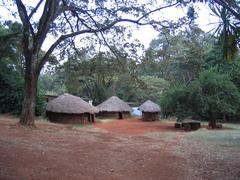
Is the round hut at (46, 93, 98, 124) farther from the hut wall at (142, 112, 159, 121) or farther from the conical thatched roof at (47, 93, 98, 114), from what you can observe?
Answer: the hut wall at (142, 112, 159, 121)

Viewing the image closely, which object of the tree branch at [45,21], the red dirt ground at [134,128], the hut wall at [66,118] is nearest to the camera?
the tree branch at [45,21]

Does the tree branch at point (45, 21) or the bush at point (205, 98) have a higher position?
the tree branch at point (45, 21)

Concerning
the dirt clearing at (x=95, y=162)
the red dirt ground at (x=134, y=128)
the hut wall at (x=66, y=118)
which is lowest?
the dirt clearing at (x=95, y=162)

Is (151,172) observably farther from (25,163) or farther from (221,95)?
(221,95)

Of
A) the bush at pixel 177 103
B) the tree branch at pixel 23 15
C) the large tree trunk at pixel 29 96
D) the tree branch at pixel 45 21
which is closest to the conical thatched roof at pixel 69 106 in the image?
the bush at pixel 177 103

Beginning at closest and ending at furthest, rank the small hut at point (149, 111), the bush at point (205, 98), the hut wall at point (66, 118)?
1. the bush at point (205, 98)
2. the hut wall at point (66, 118)
3. the small hut at point (149, 111)

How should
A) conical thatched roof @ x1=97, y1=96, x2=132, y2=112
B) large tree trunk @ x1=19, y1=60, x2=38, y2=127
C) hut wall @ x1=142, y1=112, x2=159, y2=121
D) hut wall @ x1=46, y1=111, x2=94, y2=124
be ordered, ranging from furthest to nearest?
conical thatched roof @ x1=97, y1=96, x2=132, y2=112, hut wall @ x1=142, y1=112, x2=159, y2=121, hut wall @ x1=46, y1=111, x2=94, y2=124, large tree trunk @ x1=19, y1=60, x2=38, y2=127

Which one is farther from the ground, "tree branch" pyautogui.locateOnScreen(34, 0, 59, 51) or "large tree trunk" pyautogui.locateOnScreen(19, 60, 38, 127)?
"tree branch" pyautogui.locateOnScreen(34, 0, 59, 51)

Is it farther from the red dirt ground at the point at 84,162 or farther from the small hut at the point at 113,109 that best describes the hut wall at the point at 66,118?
the red dirt ground at the point at 84,162

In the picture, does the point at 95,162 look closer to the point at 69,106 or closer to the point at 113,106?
the point at 69,106

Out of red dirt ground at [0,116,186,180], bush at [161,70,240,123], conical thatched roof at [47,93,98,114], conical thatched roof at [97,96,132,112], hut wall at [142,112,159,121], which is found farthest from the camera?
conical thatched roof at [97,96,132,112]

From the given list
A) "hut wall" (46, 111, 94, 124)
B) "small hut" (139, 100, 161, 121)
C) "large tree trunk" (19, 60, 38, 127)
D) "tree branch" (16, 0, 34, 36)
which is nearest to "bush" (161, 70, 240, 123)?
"hut wall" (46, 111, 94, 124)

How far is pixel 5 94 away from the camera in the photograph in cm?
2791

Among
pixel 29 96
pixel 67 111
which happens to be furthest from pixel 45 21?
pixel 67 111
